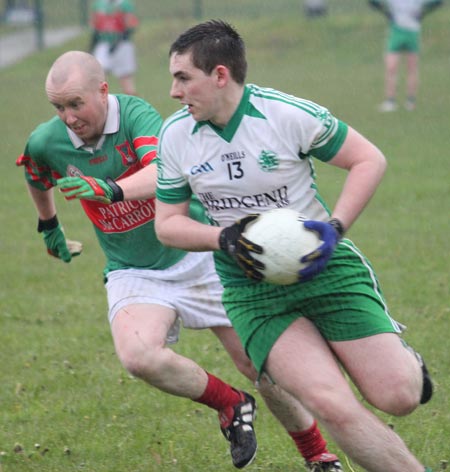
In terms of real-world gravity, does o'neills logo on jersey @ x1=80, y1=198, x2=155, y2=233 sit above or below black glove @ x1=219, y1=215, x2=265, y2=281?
below

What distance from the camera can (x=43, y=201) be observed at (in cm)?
565

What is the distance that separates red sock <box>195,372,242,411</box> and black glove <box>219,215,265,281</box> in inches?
44.0

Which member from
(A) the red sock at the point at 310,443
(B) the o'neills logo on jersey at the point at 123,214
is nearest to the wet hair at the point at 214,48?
(B) the o'neills logo on jersey at the point at 123,214

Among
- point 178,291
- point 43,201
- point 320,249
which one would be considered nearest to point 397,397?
point 320,249

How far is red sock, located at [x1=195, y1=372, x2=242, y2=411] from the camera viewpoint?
513cm

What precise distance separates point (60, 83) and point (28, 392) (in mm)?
2108

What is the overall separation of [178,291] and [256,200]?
43.2 inches

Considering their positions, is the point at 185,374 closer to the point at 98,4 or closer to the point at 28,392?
the point at 28,392

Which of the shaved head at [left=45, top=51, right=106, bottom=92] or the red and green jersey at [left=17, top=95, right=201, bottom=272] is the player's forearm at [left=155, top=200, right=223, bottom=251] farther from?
the shaved head at [left=45, top=51, right=106, bottom=92]

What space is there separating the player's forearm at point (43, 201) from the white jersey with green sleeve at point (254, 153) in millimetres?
1371

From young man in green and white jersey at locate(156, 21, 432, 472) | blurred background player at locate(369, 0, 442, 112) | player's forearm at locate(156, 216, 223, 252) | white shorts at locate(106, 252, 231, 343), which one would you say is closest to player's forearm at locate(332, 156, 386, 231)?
young man in green and white jersey at locate(156, 21, 432, 472)

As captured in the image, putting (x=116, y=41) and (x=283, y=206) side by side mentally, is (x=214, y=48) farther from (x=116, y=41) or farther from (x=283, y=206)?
(x=116, y=41)

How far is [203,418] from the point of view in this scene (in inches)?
229

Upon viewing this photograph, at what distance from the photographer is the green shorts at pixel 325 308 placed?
14.0 ft
